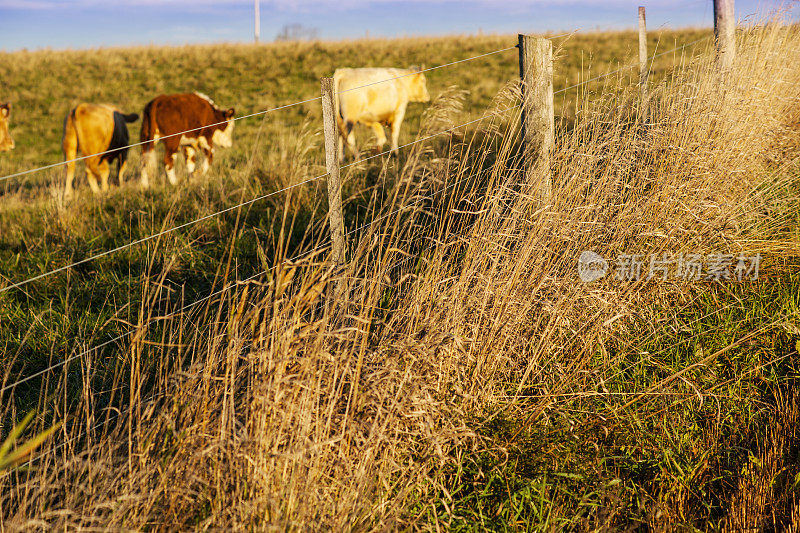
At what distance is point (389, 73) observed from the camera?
10492 millimetres

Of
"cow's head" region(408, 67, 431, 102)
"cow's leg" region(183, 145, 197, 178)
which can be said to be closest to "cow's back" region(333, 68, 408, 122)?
"cow's head" region(408, 67, 431, 102)

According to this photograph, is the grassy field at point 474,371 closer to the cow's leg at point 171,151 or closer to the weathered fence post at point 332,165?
the weathered fence post at point 332,165

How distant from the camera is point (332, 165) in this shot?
2.97 metres

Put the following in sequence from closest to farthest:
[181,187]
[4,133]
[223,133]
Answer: [181,187], [4,133], [223,133]

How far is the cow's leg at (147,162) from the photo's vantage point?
841 cm

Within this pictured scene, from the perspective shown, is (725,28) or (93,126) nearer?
(725,28)

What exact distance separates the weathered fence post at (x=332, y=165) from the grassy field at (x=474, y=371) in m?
0.23

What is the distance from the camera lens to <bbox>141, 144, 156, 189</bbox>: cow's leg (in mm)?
8414

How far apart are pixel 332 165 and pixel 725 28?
16.0 ft

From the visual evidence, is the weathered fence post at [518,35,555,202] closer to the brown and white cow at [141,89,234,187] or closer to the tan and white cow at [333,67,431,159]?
the brown and white cow at [141,89,234,187]

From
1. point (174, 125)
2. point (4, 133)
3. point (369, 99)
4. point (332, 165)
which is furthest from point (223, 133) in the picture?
point (332, 165)

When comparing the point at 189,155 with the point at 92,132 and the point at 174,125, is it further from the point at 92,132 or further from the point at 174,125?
the point at 92,132

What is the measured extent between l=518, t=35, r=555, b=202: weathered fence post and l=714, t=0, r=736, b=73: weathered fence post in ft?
9.77

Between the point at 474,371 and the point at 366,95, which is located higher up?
the point at 366,95
